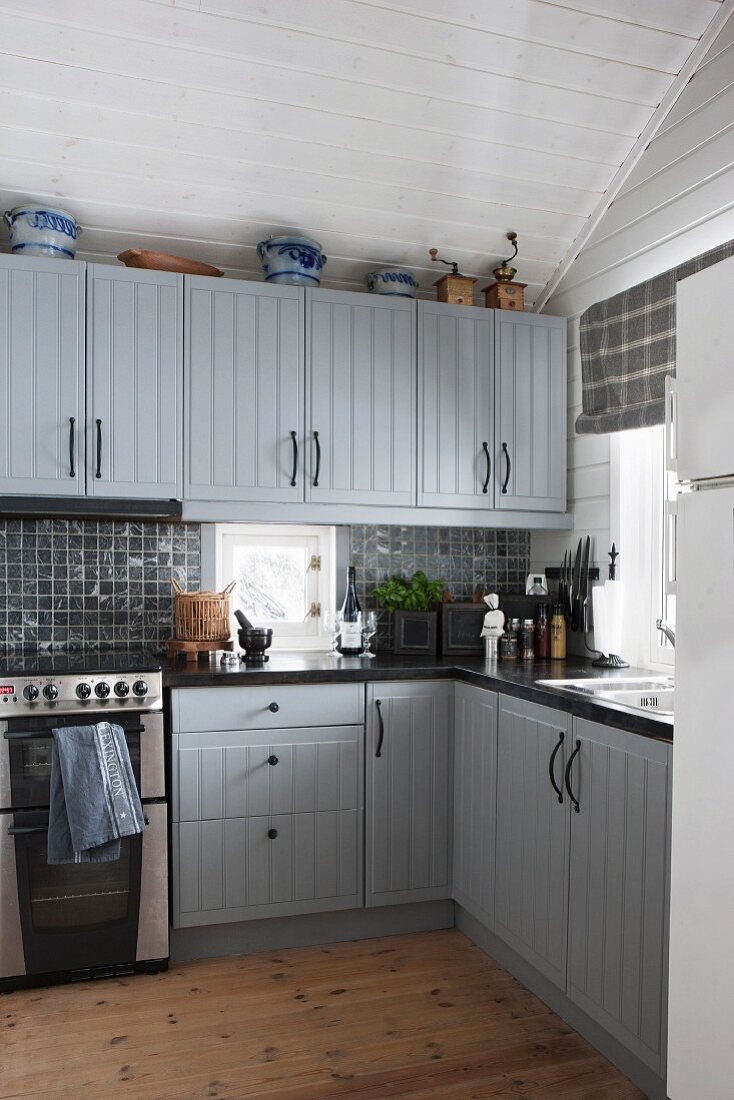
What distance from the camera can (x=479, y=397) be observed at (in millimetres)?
3465

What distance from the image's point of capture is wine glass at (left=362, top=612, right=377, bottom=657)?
11.2 feet

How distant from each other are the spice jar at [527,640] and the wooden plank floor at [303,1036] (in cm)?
108

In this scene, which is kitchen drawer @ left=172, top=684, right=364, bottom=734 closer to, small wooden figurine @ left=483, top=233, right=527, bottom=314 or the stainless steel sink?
the stainless steel sink

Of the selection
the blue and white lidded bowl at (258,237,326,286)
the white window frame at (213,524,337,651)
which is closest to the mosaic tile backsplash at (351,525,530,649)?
the white window frame at (213,524,337,651)

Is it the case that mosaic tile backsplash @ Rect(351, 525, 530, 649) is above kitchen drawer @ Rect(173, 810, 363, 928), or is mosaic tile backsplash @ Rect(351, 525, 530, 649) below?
above

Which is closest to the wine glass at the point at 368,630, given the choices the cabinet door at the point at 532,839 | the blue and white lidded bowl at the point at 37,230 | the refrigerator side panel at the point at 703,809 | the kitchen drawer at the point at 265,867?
the kitchen drawer at the point at 265,867

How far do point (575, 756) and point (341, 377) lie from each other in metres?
1.63

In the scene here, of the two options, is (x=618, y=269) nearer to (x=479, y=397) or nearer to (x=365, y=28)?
(x=479, y=397)

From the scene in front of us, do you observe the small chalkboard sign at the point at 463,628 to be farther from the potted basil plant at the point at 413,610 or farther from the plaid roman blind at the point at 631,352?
the plaid roman blind at the point at 631,352

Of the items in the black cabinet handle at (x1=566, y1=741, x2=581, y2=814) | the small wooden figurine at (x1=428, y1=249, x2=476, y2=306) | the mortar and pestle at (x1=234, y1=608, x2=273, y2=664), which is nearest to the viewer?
the black cabinet handle at (x1=566, y1=741, x2=581, y2=814)

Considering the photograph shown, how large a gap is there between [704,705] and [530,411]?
2.14m

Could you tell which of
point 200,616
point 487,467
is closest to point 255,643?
point 200,616

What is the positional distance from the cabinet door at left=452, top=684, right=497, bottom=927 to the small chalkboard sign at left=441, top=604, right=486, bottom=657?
1.07 feet

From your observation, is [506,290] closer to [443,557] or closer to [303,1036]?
[443,557]
